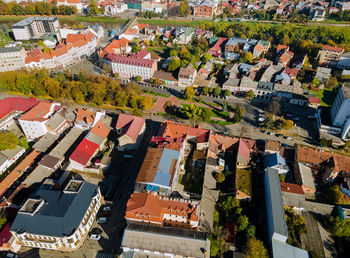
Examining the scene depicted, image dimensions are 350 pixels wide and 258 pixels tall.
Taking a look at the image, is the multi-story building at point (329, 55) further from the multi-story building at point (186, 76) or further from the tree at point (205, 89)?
the multi-story building at point (186, 76)

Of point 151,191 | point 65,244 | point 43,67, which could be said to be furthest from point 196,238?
point 43,67

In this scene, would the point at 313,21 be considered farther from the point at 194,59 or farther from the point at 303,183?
the point at 303,183

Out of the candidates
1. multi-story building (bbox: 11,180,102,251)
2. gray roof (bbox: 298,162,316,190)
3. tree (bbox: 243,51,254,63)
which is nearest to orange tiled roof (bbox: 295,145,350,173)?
gray roof (bbox: 298,162,316,190)

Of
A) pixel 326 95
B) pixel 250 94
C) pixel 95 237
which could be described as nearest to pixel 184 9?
pixel 250 94

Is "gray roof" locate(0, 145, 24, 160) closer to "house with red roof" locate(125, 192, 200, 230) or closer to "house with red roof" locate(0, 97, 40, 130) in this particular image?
"house with red roof" locate(0, 97, 40, 130)

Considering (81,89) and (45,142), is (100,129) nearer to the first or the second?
(45,142)

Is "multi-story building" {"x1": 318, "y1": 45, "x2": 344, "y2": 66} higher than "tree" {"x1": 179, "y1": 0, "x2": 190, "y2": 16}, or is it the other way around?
"tree" {"x1": 179, "y1": 0, "x2": 190, "y2": 16}
